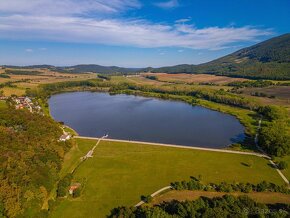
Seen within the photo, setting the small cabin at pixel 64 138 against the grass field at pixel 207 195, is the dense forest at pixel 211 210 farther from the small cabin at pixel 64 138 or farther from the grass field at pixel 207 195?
the small cabin at pixel 64 138

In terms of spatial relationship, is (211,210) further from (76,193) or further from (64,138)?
(64,138)

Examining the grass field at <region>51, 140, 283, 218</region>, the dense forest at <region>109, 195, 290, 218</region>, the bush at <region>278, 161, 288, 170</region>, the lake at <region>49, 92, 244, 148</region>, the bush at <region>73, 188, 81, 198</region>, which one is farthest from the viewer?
the lake at <region>49, 92, 244, 148</region>

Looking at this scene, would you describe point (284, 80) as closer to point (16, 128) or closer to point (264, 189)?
point (264, 189)

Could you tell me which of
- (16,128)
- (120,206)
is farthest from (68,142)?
(120,206)

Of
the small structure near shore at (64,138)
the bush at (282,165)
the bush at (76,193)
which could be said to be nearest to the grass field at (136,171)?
the bush at (76,193)

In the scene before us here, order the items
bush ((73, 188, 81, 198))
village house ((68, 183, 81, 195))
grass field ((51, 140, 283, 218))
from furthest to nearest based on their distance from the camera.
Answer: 1. village house ((68, 183, 81, 195))
2. bush ((73, 188, 81, 198))
3. grass field ((51, 140, 283, 218))

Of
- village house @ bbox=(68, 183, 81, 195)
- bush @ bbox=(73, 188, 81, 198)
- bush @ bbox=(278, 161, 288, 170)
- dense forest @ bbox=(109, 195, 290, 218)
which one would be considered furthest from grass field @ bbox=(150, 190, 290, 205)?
village house @ bbox=(68, 183, 81, 195)

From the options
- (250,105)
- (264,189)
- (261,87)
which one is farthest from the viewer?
(261,87)

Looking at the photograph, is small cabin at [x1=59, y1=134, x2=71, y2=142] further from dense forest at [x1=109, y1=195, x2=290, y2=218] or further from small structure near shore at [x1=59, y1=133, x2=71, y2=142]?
dense forest at [x1=109, y1=195, x2=290, y2=218]
